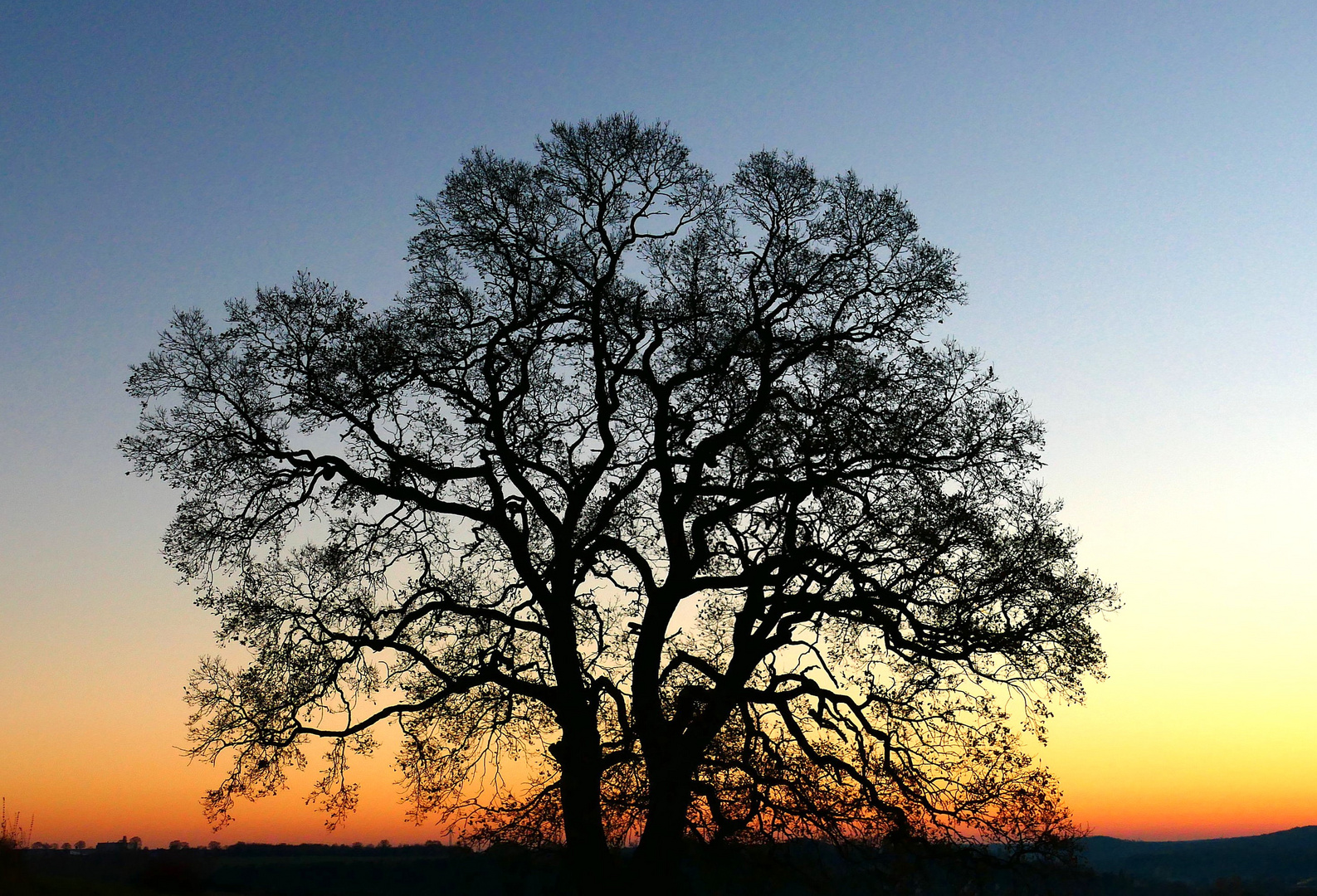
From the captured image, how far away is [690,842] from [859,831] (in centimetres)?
262

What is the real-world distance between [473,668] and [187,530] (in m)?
5.46

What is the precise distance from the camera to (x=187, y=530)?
55.0 ft

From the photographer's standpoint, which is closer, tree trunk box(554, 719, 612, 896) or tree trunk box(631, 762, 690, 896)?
tree trunk box(631, 762, 690, 896)

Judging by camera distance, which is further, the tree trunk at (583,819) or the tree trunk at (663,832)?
the tree trunk at (583,819)

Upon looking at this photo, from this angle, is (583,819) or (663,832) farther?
(583,819)

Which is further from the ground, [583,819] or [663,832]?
[583,819]

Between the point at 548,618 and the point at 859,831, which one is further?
the point at 548,618

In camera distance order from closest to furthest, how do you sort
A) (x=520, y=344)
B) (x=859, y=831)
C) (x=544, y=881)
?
(x=859, y=831)
(x=544, y=881)
(x=520, y=344)

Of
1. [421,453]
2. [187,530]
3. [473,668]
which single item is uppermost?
[421,453]

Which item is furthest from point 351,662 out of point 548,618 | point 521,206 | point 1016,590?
point 1016,590

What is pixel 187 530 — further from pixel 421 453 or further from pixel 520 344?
pixel 520 344

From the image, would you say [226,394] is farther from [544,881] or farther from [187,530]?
[544,881]

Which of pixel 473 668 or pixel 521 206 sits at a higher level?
pixel 521 206

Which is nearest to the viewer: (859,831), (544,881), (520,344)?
(859,831)
